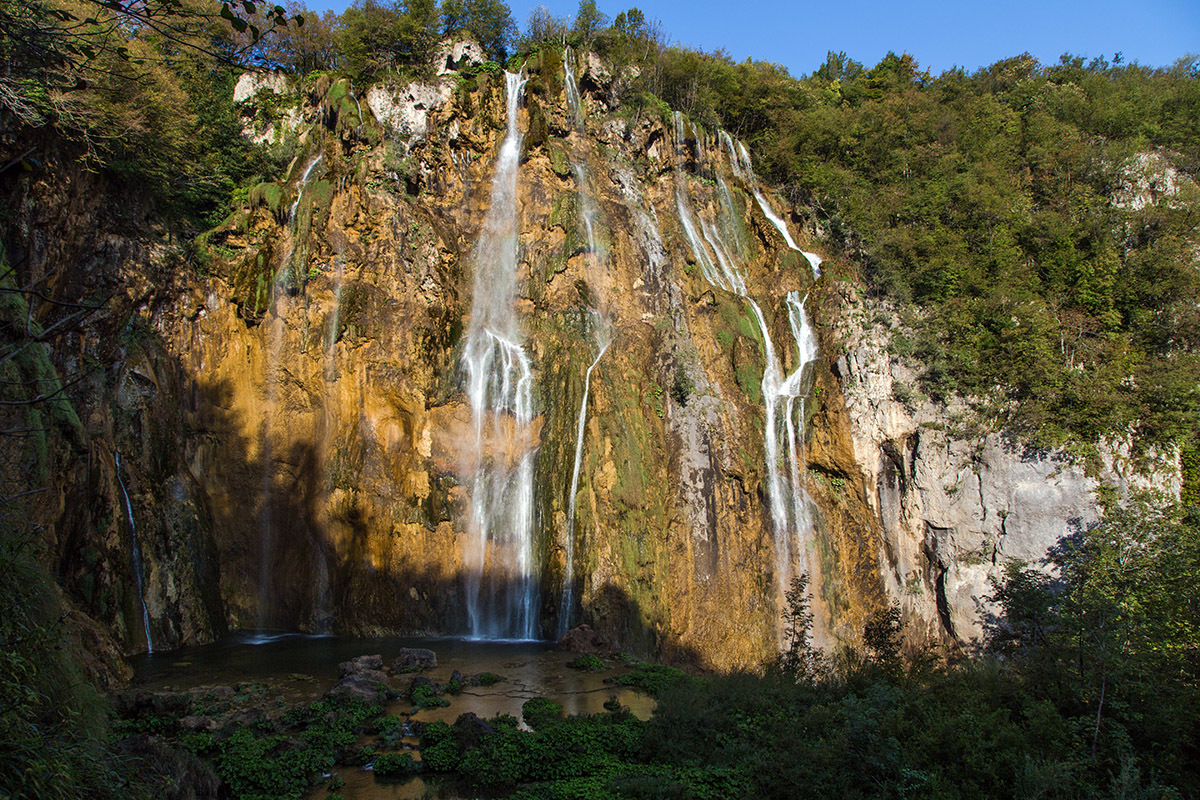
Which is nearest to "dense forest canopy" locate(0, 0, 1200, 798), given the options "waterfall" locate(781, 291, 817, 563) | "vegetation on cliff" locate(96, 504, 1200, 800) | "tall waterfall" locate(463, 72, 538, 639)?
"vegetation on cliff" locate(96, 504, 1200, 800)

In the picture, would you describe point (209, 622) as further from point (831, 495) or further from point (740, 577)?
point (831, 495)

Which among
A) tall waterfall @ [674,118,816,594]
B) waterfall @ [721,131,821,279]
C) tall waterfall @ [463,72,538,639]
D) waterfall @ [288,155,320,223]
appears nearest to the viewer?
tall waterfall @ [463,72,538,639]

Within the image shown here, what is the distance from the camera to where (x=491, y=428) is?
19.6 metres

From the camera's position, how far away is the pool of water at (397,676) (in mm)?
10977

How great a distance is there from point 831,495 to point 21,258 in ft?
74.3

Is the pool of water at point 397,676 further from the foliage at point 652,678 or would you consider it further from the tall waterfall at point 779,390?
the tall waterfall at point 779,390

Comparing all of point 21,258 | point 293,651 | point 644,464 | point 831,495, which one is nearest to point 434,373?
point 644,464

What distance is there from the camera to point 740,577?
19047mm

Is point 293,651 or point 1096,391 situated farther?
point 1096,391

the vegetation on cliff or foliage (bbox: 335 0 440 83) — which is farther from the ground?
foliage (bbox: 335 0 440 83)

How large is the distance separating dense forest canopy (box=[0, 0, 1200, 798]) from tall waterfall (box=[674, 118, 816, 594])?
324 cm

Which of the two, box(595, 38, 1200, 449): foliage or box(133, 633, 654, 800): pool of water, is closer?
box(133, 633, 654, 800): pool of water

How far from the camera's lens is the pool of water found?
36.0 ft

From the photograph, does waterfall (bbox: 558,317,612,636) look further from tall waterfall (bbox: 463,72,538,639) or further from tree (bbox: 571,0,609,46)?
tree (bbox: 571,0,609,46)
